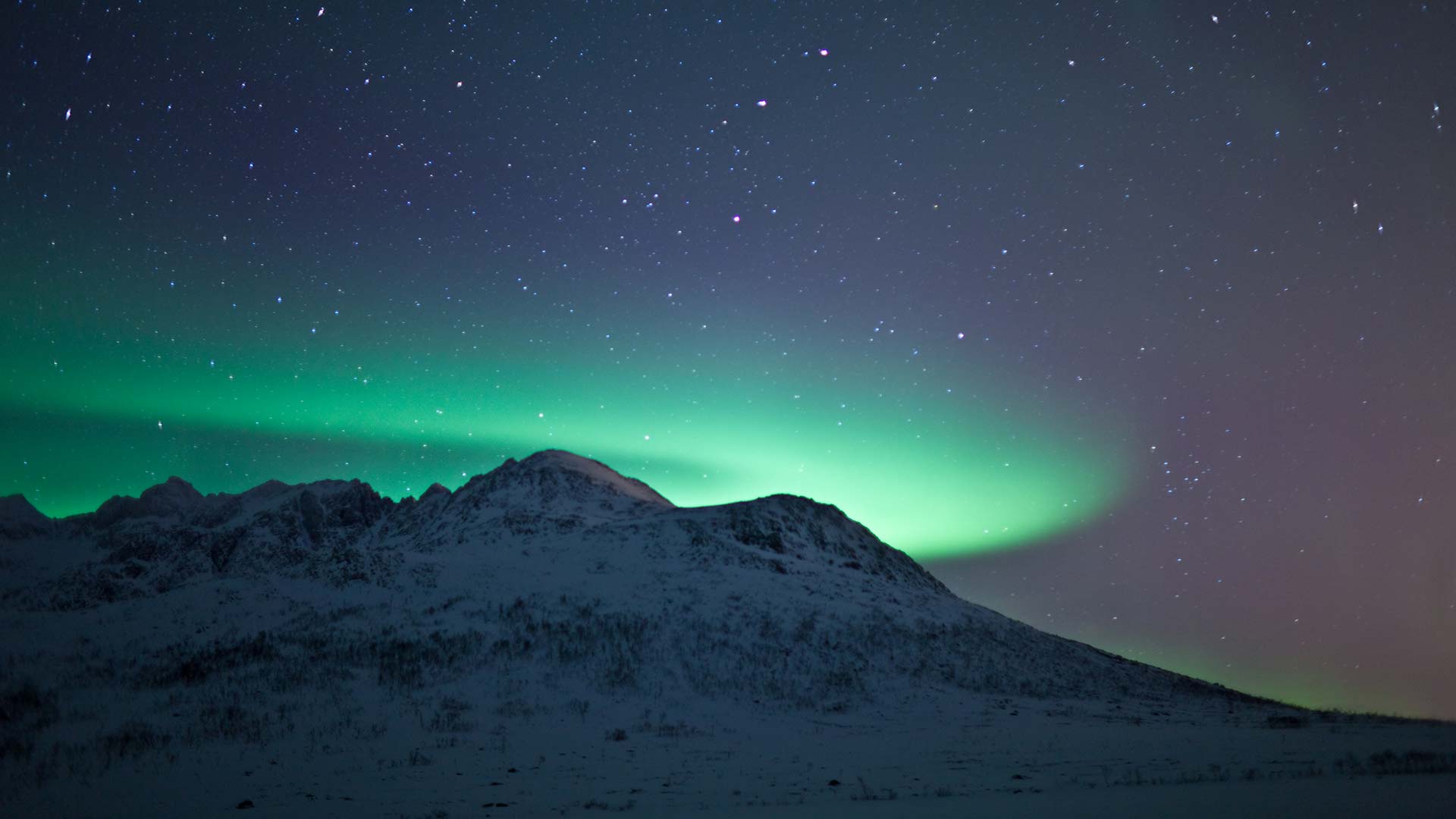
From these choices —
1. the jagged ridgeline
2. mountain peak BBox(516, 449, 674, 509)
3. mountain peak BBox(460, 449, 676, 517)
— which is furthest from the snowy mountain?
mountain peak BBox(516, 449, 674, 509)

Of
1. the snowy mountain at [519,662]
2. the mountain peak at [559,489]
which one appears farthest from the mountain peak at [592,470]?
the snowy mountain at [519,662]

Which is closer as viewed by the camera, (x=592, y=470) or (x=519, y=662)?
(x=519, y=662)

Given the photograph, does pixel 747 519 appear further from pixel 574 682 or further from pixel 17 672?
pixel 17 672

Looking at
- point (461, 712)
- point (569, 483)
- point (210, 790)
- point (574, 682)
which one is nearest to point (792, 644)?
point (574, 682)

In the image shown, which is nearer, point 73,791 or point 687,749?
point 73,791

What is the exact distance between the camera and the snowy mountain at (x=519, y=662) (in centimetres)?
1930

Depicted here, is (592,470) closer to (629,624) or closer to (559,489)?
(559,489)

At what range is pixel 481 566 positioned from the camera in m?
46.9

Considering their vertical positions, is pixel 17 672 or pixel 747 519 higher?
pixel 747 519

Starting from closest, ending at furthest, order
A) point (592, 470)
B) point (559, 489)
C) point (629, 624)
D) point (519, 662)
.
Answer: point (519, 662), point (629, 624), point (559, 489), point (592, 470)

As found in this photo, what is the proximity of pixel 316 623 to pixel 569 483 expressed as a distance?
1919 inches

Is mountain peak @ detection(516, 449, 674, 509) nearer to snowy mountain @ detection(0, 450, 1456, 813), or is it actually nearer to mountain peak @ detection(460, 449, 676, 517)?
mountain peak @ detection(460, 449, 676, 517)

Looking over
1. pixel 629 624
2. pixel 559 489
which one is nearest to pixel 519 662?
pixel 629 624

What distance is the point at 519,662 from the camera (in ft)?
102
